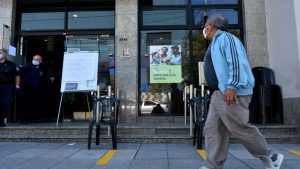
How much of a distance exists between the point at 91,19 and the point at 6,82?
9.95 feet

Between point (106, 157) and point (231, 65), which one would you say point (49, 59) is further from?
point (231, 65)

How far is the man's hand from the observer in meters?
3.68

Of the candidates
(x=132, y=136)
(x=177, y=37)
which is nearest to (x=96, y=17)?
(x=177, y=37)

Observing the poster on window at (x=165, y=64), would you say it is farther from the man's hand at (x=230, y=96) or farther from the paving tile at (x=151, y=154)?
the man's hand at (x=230, y=96)

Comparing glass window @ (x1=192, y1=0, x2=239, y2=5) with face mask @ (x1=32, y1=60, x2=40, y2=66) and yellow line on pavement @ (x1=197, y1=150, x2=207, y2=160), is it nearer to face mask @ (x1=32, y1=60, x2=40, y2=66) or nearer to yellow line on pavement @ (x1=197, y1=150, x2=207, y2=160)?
face mask @ (x1=32, y1=60, x2=40, y2=66)

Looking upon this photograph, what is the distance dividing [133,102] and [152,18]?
247 cm

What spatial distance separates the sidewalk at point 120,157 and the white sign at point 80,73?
147cm

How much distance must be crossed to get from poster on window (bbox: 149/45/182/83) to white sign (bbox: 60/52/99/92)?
187 centimetres

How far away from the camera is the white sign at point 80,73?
25.2 feet

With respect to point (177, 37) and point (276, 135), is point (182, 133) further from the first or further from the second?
point (177, 37)

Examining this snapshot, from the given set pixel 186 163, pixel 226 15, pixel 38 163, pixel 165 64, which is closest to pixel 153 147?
pixel 186 163

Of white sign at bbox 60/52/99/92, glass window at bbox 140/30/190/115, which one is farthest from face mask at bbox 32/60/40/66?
glass window at bbox 140/30/190/115

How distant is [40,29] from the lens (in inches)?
374

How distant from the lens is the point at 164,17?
9.26 m
